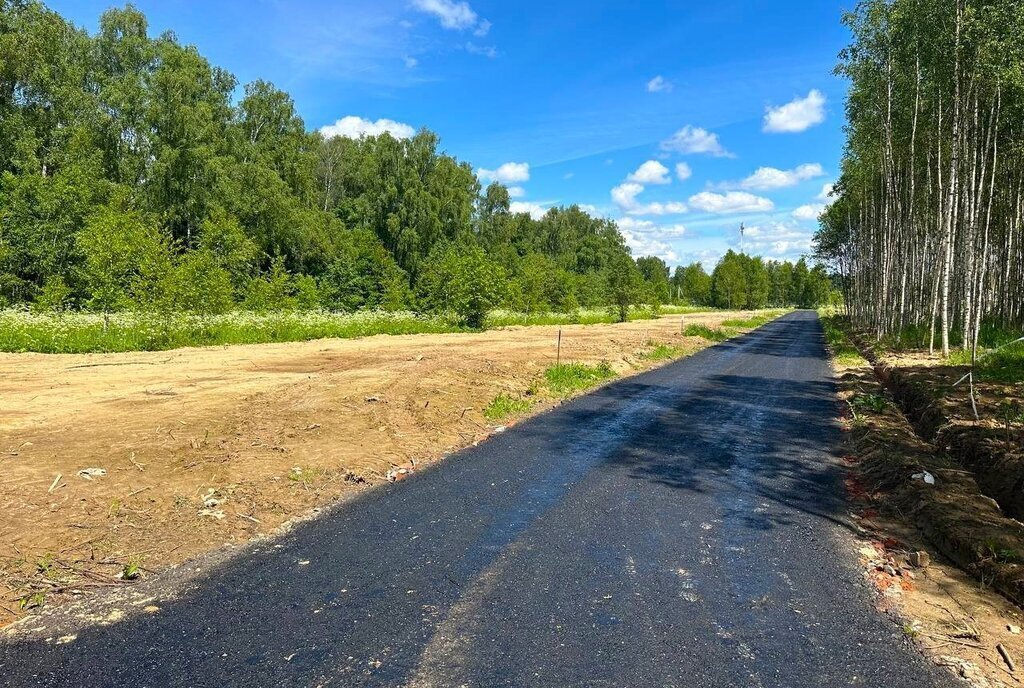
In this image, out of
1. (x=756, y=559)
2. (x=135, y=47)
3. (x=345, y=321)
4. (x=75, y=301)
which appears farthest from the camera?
(x=135, y=47)

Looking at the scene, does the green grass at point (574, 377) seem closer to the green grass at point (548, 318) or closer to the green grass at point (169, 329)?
the green grass at point (169, 329)

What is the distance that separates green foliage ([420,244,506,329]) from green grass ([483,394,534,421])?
26.2 meters

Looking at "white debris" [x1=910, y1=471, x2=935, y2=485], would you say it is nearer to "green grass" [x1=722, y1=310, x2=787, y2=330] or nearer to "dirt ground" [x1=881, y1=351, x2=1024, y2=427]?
"dirt ground" [x1=881, y1=351, x2=1024, y2=427]

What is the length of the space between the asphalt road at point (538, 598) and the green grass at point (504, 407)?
327cm

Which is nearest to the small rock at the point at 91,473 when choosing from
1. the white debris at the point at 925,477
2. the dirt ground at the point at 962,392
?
the white debris at the point at 925,477

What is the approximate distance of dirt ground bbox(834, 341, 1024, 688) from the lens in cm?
334

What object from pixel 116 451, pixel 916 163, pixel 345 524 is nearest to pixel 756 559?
pixel 345 524

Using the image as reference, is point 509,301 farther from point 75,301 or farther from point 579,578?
point 579,578

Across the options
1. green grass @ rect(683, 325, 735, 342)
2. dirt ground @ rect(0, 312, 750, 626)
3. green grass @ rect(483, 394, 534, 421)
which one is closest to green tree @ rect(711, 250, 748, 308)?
green grass @ rect(683, 325, 735, 342)

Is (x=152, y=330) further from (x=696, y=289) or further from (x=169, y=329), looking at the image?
(x=696, y=289)

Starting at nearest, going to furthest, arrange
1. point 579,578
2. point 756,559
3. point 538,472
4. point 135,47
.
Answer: point 579,578
point 756,559
point 538,472
point 135,47

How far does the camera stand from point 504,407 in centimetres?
1109

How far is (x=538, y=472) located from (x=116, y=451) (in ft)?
17.8

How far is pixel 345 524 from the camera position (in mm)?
5398
